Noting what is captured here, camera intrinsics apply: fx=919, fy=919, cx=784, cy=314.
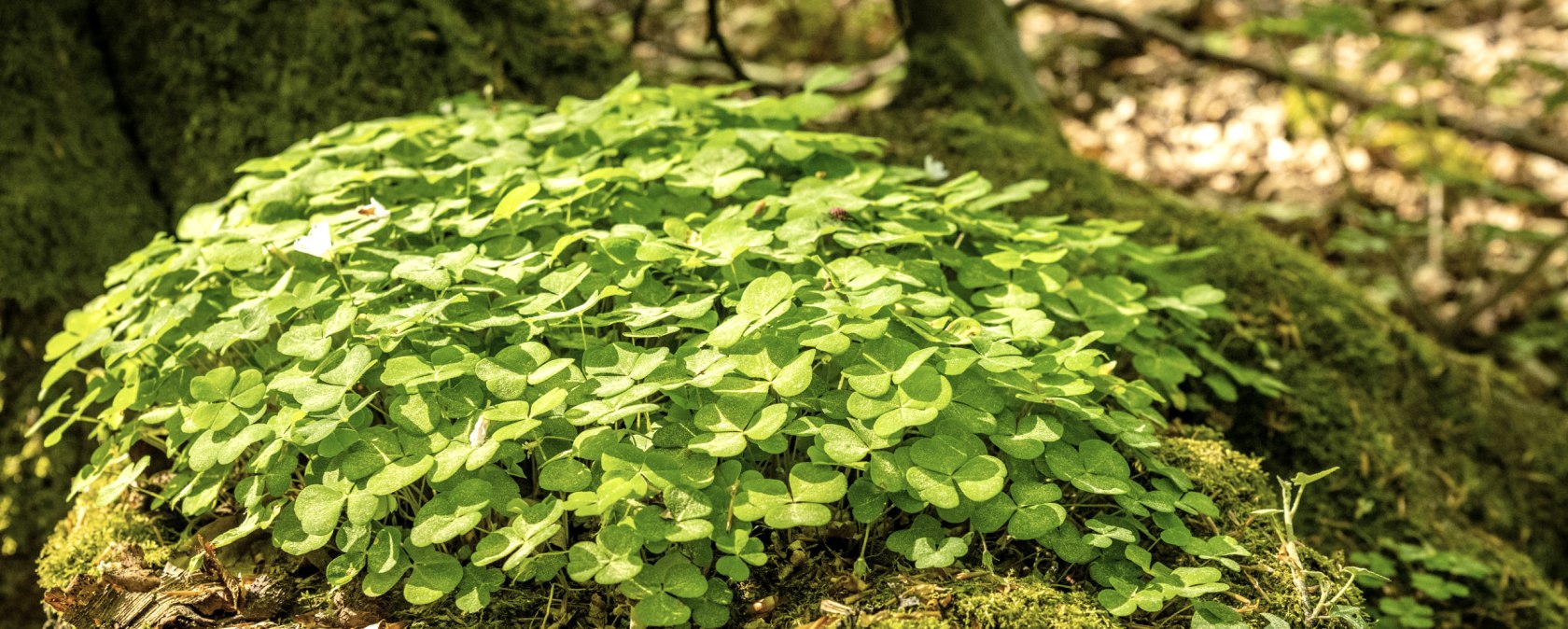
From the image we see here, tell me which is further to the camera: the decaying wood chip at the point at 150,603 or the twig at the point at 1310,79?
the twig at the point at 1310,79

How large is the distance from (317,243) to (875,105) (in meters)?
2.36

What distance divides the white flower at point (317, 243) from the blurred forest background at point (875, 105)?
4.37 feet

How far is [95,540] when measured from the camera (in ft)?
6.43

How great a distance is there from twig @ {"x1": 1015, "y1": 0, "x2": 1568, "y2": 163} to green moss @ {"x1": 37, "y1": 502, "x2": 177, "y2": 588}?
Result: 383cm

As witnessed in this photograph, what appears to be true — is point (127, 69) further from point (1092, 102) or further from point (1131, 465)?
point (1092, 102)

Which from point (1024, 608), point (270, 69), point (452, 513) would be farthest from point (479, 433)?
point (270, 69)

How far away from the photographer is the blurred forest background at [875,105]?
288 cm

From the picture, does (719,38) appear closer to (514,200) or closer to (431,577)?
(514,200)

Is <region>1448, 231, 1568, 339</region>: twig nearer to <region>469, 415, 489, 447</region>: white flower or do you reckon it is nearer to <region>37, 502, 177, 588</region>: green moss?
<region>469, 415, 489, 447</region>: white flower

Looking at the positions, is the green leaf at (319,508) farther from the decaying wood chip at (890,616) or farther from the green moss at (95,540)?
the decaying wood chip at (890,616)

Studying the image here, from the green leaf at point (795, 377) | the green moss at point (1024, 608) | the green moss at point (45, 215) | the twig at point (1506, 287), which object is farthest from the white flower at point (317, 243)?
the twig at point (1506, 287)

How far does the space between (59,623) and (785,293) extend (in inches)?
60.8

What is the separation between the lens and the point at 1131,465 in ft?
6.00

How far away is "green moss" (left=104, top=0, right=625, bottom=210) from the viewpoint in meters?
2.98
